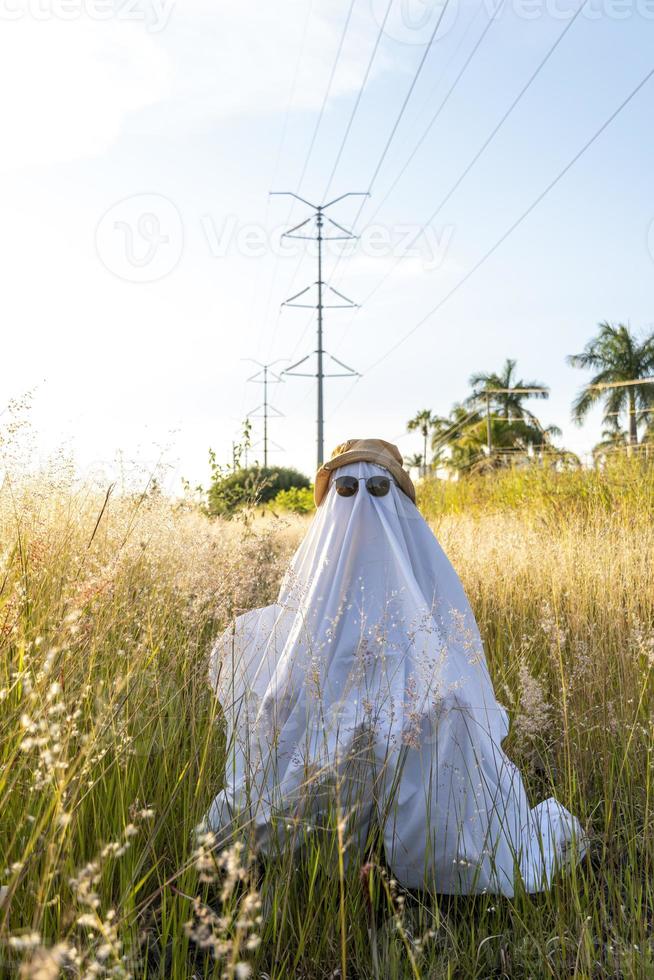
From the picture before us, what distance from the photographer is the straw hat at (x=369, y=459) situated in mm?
3016

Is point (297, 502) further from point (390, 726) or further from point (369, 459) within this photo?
point (390, 726)

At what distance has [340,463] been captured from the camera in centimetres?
305

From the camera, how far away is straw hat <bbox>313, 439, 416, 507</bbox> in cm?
302

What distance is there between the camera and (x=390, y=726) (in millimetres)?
1902

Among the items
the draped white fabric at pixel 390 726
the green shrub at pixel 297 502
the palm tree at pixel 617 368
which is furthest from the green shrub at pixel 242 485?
the palm tree at pixel 617 368

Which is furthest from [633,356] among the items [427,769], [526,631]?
[427,769]

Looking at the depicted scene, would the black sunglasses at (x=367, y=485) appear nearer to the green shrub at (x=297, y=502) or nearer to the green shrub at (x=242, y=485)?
the green shrub at (x=242, y=485)

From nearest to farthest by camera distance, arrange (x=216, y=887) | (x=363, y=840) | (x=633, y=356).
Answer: (x=216, y=887), (x=363, y=840), (x=633, y=356)

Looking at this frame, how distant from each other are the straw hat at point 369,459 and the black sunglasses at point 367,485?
8 cm

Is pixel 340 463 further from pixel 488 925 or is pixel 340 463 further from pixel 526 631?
pixel 526 631

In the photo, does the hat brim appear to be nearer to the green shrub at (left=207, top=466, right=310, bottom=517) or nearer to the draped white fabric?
the draped white fabric

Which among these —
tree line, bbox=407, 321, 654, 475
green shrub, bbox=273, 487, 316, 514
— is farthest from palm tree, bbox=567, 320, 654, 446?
green shrub, bbox=273, 487, 316, 514

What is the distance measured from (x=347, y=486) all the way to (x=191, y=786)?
129 cm

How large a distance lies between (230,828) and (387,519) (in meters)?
1.25
